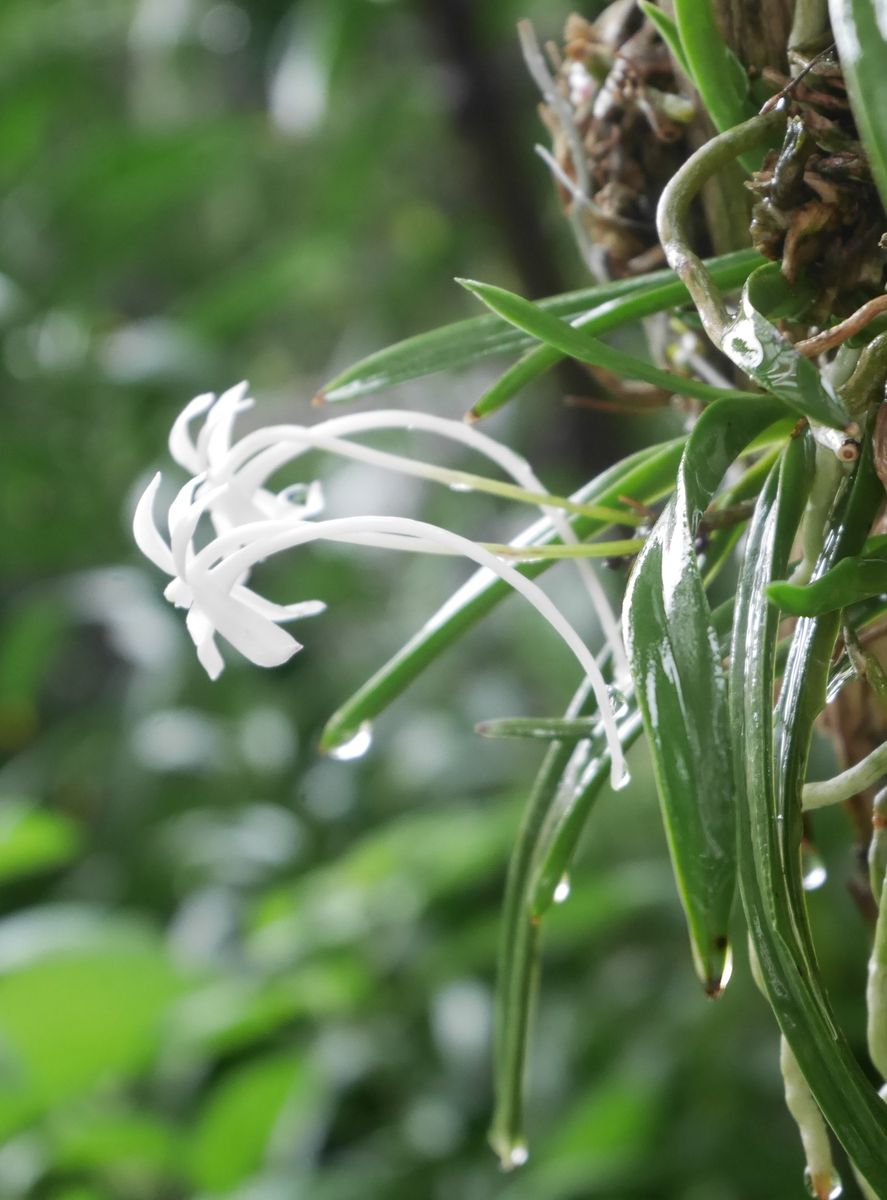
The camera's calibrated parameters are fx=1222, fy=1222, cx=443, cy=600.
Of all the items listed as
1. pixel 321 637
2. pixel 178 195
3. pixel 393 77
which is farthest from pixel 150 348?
pixel 321 637

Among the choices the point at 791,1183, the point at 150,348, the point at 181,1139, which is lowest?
the point at 791,1183

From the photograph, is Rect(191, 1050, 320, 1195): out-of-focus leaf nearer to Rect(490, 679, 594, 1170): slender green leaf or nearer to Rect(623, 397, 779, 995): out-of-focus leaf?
Rect(490, 679, 594, 1170): slender green leaf

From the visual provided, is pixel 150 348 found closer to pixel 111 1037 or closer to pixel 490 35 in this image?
pixel 490 35

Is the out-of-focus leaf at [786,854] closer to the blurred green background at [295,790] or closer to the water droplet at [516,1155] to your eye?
the water droplet at [516,1155]

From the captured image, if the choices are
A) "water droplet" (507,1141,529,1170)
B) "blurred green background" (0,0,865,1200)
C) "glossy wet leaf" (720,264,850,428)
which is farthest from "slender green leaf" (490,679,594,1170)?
"blurred green background" (0,0,865,1200)

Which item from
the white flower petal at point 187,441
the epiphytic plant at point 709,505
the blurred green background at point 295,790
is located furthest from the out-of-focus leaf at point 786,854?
the blurred green background at point 295,790

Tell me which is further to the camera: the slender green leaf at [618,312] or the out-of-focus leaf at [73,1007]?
the out-of-focus leaf at [73,1007]

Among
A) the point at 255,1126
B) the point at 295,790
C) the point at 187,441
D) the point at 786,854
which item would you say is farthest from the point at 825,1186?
the point at 295,790
